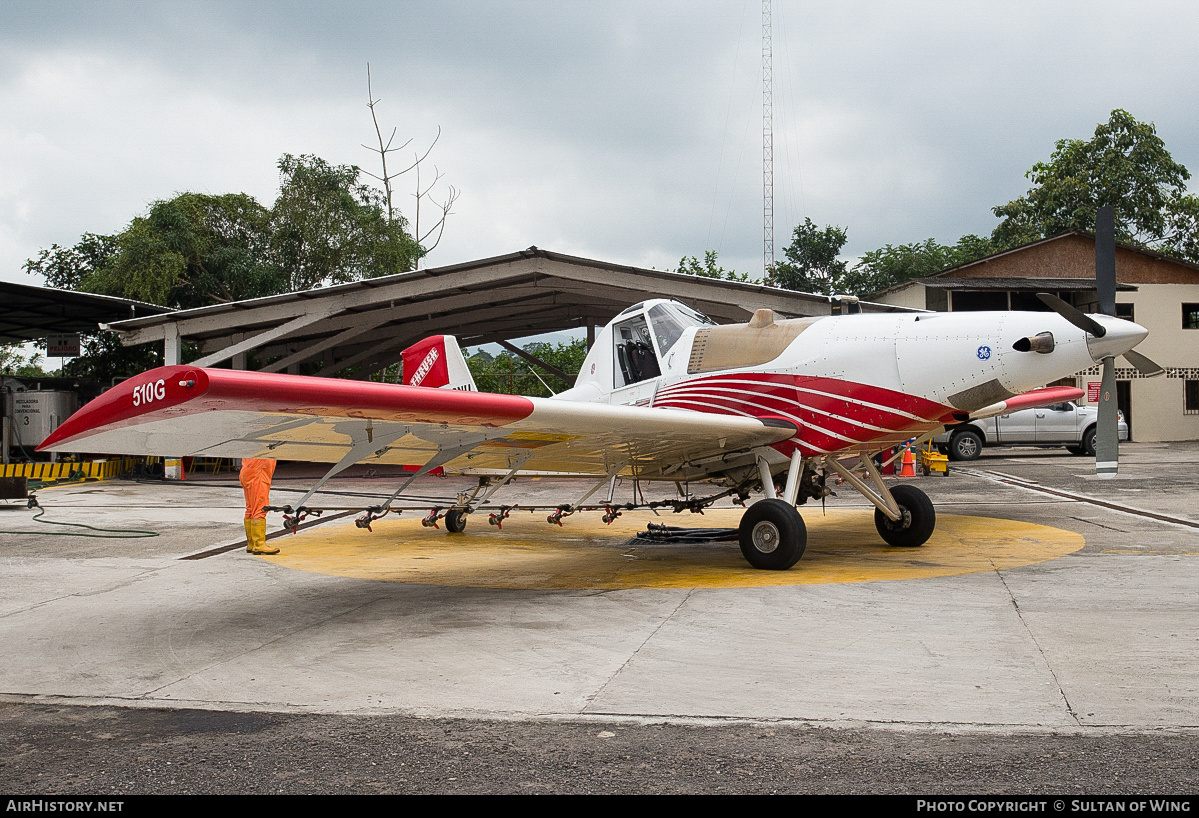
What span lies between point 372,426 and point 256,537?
4441mm

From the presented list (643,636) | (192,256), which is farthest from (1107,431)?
(192,256)

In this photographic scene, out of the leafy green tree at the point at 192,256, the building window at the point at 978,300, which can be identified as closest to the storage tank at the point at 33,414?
the leafy green tree at the point at 192,256

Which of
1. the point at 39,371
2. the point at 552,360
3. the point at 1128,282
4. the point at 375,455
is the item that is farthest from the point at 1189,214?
the point at 39,371

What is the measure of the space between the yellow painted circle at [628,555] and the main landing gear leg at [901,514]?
16cm

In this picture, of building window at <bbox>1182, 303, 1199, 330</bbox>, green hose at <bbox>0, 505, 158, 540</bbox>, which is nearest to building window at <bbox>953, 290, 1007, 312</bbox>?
building window at <bbox>1182, 303, 1199, 330</bbox>

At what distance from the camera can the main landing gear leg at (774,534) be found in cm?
756

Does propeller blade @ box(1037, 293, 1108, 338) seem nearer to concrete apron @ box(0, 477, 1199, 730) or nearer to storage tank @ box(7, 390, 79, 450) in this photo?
concrete apron @ box(0, 477, 1199, 730)

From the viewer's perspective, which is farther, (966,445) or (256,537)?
(966,445)

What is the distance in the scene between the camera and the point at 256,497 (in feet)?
31.3

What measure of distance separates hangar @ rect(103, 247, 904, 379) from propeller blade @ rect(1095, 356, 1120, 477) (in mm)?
8085

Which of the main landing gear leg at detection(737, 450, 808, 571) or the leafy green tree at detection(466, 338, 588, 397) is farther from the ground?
the leafy green tree at detection(466, 338, 588, 397)

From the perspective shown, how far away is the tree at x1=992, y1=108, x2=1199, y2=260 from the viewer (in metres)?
46.1

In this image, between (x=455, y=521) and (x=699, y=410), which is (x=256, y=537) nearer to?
(x=455, y=521)

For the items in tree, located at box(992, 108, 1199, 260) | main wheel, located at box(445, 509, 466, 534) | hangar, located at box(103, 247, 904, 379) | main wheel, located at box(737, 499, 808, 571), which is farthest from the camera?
tree, located at box(992, 108, 1199, 260)
